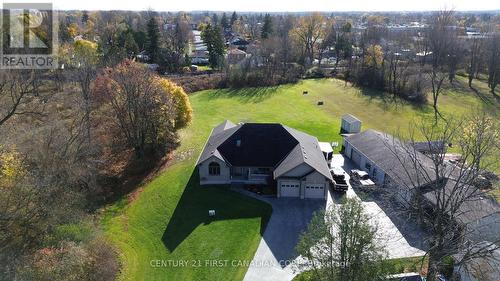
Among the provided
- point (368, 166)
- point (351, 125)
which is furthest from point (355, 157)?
point (351, 125)

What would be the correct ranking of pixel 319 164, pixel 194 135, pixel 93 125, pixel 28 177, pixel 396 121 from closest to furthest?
1. pixel 28 177
2. pixel 319 164
3. pixel 93 125
4. pixel 194 135
5. pixel 396 121

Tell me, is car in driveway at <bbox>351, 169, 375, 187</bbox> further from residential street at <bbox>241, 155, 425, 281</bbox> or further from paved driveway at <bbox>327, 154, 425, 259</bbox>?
paved driveway at <bbox>327, 154, 425, 259</bbox>

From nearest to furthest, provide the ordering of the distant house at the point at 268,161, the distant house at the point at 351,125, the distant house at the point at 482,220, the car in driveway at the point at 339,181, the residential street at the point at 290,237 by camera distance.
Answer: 1. the distant house at the point at 482,220
2. the residential street at the point at 290,237
3. the distant house at the point at 268,161
4. the car in driveway at the point at 339,181
5. the distant house at the point at 351,125

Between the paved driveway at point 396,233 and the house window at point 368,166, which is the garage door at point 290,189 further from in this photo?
the house window at point 368,166

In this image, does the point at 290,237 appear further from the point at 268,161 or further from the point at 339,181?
the point at 339,181

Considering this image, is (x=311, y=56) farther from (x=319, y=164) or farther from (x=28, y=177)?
(x=28, y=177)

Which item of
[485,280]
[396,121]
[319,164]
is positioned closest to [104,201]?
[319,164]

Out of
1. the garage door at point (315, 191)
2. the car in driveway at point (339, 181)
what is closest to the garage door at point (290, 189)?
the garage door at point (315, 191)
